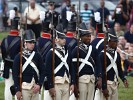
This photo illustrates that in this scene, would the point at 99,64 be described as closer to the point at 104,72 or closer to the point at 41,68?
the point at 104,72

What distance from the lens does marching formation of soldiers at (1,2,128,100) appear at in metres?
16.3

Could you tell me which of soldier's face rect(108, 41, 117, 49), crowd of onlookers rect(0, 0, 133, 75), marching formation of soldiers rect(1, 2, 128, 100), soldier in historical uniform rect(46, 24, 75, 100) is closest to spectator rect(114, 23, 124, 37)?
crowd of onlookers rect(0, 0, 133, 75)

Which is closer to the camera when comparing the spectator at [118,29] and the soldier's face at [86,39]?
the soldier's face at [86,39]

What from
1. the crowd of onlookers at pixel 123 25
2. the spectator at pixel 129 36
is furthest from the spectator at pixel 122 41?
the spectator at pixel 129 36

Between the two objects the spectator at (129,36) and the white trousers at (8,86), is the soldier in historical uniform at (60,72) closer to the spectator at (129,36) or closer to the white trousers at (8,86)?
the white trousers at (8,86)

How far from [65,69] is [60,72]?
13 cm

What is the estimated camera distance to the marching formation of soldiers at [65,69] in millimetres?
16266

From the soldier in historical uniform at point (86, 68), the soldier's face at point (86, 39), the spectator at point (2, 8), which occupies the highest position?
the soldier's face at point (86, 39)

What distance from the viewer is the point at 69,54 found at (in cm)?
1714

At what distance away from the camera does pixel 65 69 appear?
16922 mm

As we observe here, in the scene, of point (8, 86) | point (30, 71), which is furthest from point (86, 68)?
point (8, 86)

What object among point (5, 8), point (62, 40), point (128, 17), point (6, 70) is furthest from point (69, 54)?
point (5, 8)

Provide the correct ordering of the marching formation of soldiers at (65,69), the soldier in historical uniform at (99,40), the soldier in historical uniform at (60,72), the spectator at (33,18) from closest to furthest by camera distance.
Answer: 1. the marching formation of soldiers at (65,69)
2. the soldier in historical uniform at (60,72)
3. the soldier in historical uniform at (99,40)
4. the spectator at (33,18)

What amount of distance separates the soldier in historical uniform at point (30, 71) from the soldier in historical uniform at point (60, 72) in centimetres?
32
